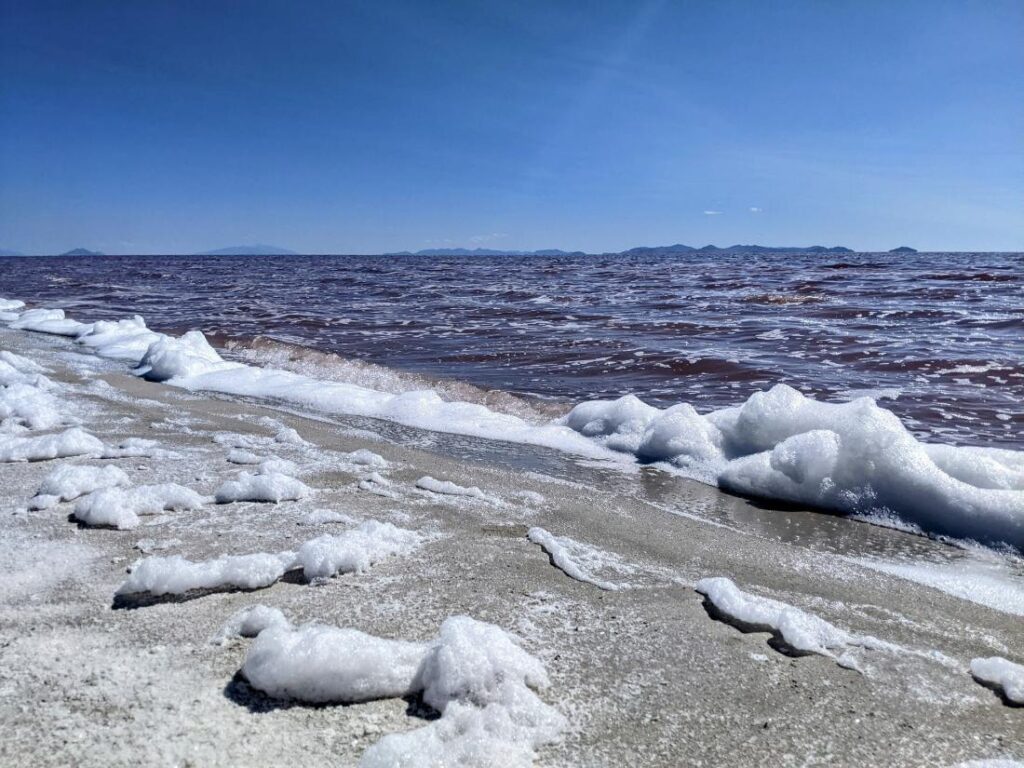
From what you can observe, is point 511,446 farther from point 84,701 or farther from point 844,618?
point 84,701

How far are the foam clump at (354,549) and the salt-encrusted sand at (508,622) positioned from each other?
14mm

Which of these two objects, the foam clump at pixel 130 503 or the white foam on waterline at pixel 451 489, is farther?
the white foam on waterline at pixel 451 489

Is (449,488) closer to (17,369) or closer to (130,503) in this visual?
(130,503)

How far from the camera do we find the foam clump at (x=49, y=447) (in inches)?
109

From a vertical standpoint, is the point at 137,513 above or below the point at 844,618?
above

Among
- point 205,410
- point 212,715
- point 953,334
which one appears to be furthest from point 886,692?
point 953,334

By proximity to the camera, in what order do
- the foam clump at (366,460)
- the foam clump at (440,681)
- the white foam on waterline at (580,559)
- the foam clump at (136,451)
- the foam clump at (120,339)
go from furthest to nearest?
the foam clump at (120,339), the foam clump at (366,460), the foam clump at (136,451), the white foam on waterline at (580,559), the foam clump at (440,681)

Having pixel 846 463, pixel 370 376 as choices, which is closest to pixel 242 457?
pixel 846 463

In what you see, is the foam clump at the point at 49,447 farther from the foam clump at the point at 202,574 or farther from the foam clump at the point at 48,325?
the foam clump at the point at 48,325

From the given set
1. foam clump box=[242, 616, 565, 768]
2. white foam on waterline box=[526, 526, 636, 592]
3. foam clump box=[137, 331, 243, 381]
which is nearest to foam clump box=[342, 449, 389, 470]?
white foam on waterline box=[526, 526, 636, 592]

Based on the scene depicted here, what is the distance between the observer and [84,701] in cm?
124

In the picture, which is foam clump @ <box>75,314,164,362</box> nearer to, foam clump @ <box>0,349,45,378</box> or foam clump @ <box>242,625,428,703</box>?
foam clump @ <box>0,349,45,378</box>

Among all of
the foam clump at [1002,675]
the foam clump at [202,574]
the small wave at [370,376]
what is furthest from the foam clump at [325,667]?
the small wave at [370,376]

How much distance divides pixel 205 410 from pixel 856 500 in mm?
3764
